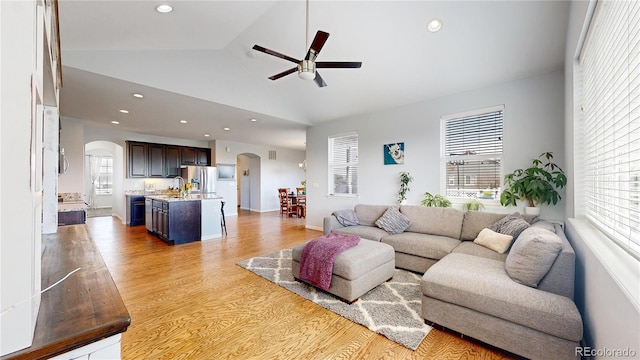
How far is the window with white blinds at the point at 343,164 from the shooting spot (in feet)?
18.5

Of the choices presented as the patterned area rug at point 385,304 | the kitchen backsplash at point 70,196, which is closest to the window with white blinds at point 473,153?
the patterned area rug at point 385,304

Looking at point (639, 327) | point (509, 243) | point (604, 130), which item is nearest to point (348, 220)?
point (509, 243)

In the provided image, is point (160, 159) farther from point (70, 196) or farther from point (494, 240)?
point (494, 240)

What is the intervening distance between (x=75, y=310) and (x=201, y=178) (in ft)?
24.5

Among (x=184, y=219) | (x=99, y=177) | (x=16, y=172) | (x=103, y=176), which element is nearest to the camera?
(x=16, y=172)

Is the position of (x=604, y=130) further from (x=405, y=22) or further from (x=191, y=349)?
(x=191, y=349)

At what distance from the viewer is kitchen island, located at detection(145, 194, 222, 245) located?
15.9 feet

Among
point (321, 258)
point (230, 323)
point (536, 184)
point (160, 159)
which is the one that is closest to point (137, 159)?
point (160, 159)

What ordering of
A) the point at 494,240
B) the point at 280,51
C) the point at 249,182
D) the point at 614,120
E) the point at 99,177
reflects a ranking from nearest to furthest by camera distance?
the point at 614,120 < the point at 494,240 < the point at 280,51 < the point at 249,182 < the point at 99,177

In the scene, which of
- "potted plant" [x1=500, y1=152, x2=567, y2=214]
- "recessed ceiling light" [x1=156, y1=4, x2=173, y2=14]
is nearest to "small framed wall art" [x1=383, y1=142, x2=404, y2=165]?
"potted plant" [x1=500, y1=152, x2=567, y2=214]

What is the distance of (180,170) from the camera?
8164mm

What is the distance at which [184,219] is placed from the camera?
195 inches

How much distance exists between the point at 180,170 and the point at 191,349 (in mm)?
7286

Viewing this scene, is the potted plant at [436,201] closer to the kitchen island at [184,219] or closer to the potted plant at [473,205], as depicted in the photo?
the potted plant at [473,205]
